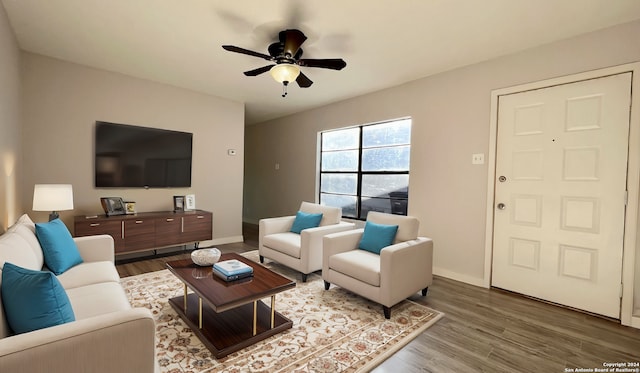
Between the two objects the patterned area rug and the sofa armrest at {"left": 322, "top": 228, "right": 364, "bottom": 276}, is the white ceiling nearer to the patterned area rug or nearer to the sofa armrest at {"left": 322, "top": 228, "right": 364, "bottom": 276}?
the sofa armrest at {"left": 322, "top": 228, "right": 364, "bottom": 276}

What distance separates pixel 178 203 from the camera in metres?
4.31

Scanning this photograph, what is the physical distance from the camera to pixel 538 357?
1.93 metres

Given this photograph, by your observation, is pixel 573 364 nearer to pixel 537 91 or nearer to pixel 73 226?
pixel 537 91

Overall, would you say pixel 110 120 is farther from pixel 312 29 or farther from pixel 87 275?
pixel 312 29

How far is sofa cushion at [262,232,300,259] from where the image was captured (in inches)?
130

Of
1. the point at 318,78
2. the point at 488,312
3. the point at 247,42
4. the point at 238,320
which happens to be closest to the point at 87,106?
the point at 247,42

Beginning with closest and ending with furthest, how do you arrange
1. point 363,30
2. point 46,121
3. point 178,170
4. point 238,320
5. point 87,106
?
point 238,320 < point 363,30 < point 46,121 < point 87,106 < point 178,170

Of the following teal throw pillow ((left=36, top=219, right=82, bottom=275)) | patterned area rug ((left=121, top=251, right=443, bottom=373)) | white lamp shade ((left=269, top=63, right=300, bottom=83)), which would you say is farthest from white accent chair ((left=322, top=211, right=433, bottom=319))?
teal throw pillow ((left=36, top=219, right=82, bottom=275))

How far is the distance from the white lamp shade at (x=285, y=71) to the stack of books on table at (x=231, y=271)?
5.67 feet

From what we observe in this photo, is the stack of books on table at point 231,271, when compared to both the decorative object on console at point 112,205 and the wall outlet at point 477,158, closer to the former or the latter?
the decorative object on console at point 112,205

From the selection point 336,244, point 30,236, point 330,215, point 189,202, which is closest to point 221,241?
point 189,202

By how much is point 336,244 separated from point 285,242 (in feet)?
2.57

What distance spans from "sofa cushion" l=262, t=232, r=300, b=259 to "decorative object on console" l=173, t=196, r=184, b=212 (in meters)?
1.55

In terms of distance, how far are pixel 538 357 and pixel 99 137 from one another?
5.07m
